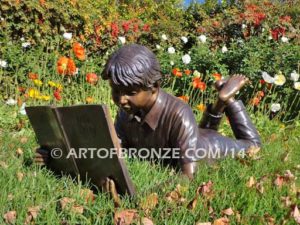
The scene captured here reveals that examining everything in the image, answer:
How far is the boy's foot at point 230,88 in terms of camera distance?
138 inches

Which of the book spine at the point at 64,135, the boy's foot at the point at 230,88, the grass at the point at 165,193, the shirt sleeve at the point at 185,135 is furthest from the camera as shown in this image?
the boy's foot at the point at 230,88

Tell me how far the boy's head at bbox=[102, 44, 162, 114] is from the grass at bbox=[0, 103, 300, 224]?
472mm

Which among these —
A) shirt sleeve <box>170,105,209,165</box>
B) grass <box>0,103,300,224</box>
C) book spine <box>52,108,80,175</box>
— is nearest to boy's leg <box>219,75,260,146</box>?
grass <box>0,103,300,224</box>

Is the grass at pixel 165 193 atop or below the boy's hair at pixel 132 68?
below

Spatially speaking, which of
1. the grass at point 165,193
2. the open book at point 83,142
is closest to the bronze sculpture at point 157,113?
the grass at point 165,193

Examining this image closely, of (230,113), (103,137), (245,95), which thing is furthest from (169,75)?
(103,137)

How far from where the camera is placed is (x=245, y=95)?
607 cm

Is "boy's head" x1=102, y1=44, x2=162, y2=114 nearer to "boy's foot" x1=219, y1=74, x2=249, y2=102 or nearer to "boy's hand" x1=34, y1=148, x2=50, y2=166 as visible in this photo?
"boy's hand" x1=34, y1=148, x2=50, y2=166

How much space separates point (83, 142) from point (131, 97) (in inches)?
14.8

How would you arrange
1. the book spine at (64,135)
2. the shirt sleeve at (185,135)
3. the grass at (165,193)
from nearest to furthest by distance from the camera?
the grass at (165,193)
the book spine at (64,135)
the shirt sleeve at (185,135)

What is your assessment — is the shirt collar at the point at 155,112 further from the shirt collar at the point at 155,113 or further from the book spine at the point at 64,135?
the book spine at the point at 64,135

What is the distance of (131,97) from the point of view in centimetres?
271

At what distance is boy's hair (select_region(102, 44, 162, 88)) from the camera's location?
8.47ft

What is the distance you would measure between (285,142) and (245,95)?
169 cm
